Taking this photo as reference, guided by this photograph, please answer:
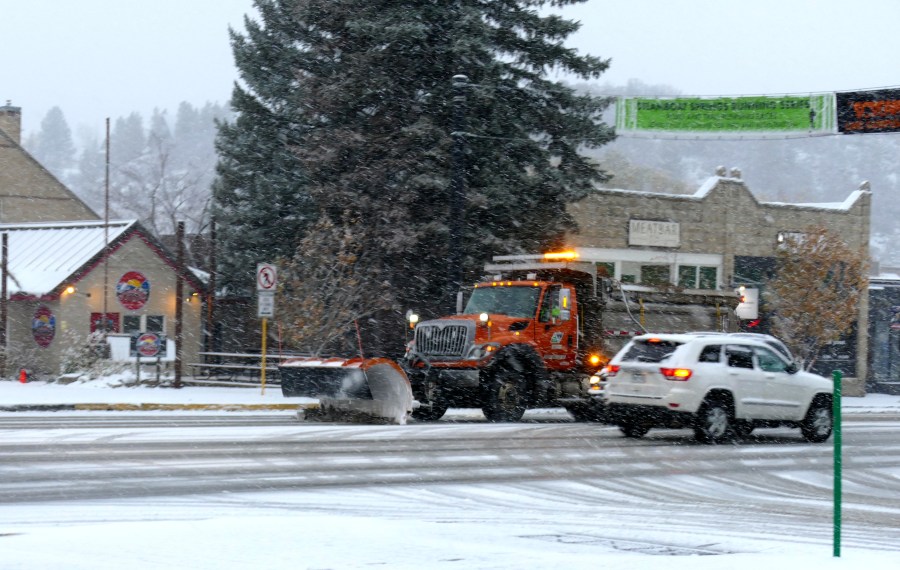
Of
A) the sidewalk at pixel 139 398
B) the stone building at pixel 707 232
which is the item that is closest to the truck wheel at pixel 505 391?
the sidewalk at pixel 139 398

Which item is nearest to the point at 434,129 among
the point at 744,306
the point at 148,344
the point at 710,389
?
the point at 148,344

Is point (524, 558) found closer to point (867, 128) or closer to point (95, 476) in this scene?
point (95, 476)

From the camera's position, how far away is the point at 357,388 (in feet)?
73.2

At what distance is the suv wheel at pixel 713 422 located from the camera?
1970 cm

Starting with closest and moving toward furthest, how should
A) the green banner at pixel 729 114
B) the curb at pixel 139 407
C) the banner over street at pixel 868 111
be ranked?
the curb at pixel 139 407, the banner over street at pixel 868 111, the green banner at pixel 729 114

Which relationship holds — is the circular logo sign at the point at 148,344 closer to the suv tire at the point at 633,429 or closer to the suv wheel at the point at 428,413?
the suv wheel at the point at 428,413

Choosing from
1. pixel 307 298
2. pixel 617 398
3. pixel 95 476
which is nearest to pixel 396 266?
pixel 307 298

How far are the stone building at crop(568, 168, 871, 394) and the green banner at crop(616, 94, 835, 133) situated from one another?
6.24 m

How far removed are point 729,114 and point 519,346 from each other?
13.5 metres

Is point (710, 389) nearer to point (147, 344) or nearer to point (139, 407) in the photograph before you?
point (139, 407)

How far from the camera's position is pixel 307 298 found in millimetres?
32969

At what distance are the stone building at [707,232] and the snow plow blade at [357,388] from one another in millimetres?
18685

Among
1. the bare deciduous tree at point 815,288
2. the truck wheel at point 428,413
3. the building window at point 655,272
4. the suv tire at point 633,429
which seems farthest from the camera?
the bare deciduous tree at point 815,288

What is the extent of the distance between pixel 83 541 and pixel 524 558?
2.94 metres
